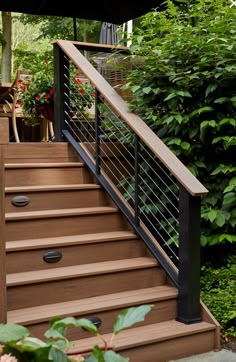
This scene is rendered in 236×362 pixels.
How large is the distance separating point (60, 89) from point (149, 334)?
2.45m

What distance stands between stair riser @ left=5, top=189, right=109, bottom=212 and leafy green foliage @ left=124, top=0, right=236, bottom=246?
2.33ft

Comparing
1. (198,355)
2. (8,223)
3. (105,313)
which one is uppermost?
(8,223)

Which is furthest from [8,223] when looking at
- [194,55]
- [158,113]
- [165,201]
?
[194,55]

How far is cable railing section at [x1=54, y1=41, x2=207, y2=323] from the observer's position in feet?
10.1

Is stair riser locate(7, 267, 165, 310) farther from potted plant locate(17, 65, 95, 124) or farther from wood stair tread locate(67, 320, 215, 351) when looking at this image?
potted plant locate(17, 65, 95, 124)

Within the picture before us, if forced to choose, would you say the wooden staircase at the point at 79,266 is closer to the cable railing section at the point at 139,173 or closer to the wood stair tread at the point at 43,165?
the wood stair tread at the point at 43,165

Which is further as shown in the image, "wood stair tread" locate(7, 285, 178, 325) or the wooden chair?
the wooden chair

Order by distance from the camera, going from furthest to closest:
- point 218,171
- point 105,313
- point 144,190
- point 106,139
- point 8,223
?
point 106,139
point 144,190
point 218,171
point 8,223
point 105,313

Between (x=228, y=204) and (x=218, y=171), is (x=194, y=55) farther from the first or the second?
(x=228, y=204)

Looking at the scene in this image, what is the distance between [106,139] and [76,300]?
5.69ft

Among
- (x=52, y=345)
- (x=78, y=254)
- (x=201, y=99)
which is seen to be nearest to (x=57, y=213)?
(x=78, y=254)

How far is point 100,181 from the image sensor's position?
4.00m

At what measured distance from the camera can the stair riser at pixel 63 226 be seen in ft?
11.1

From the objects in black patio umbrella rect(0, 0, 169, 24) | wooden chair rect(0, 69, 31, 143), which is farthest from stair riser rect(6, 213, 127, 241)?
black patio umbrella rect(0, 0, 169, 24)
